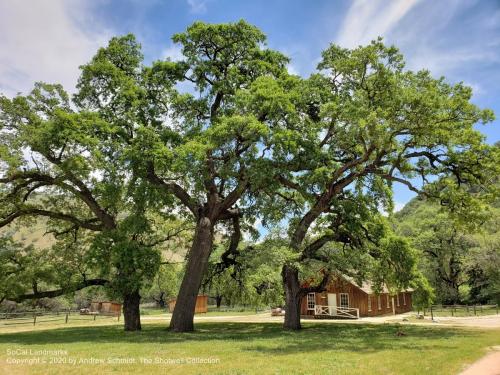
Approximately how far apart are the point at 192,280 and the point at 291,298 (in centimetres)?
642

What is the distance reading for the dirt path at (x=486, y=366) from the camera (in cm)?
1079

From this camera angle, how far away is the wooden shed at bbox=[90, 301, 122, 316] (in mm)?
50475

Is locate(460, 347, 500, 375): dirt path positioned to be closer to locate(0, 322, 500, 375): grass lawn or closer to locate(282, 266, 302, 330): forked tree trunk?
locate(0, 322, 500, 375): grass lawn

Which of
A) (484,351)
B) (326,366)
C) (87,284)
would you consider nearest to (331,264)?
(484,351)

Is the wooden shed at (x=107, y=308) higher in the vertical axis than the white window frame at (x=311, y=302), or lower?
lower

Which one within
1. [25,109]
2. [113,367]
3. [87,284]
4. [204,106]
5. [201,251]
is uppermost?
[204,106]

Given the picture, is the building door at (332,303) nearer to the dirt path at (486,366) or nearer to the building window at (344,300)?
the building window at (344,300)

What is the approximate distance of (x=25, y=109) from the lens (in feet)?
69.2

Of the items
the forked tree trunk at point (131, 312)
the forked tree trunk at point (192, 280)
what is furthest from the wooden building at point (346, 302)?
the forked tree trunk at point (131, 312)

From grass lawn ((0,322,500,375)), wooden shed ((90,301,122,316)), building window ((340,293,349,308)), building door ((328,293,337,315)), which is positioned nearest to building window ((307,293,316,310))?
building door ((328,293,337,315))

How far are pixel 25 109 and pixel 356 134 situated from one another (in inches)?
698

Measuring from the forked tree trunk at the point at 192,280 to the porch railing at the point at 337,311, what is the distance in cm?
2206

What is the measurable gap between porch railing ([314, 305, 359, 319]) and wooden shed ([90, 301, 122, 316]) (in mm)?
22894

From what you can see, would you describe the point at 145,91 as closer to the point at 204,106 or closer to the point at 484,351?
the point at 204,106
